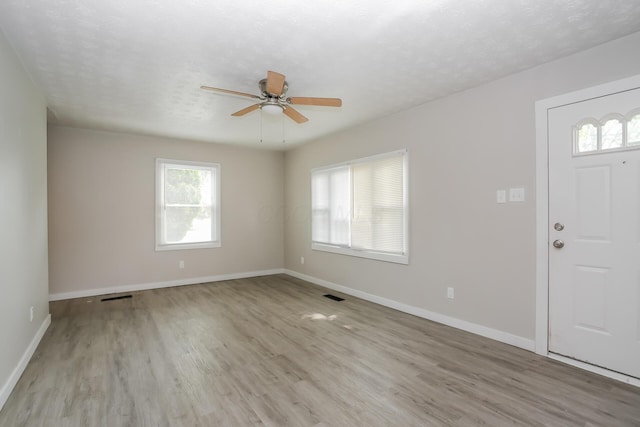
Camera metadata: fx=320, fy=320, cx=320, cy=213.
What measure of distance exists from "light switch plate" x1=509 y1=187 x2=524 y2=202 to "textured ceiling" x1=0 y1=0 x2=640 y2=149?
110cm

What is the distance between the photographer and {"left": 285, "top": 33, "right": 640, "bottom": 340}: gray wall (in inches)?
112

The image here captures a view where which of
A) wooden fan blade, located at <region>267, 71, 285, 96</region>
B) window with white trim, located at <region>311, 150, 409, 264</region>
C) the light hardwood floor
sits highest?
wooden fan blade, located at <region>267, 71, 285, 96</region>

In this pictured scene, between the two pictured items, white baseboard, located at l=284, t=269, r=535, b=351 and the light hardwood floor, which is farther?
white baseboard, located at l=284, t=269, r=535, b=351

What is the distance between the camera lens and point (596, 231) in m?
2.56

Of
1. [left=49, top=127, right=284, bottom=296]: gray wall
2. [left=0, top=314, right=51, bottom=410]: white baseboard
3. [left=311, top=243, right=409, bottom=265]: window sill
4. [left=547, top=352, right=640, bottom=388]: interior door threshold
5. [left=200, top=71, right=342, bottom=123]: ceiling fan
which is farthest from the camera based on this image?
[left=49, top=127, right=284, bottom=296]: gray wall

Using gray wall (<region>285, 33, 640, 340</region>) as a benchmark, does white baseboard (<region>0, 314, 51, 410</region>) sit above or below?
below

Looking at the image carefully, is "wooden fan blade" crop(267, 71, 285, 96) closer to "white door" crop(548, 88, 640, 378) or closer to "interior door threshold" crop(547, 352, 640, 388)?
"white door" crop(548, 88, 640, 378)

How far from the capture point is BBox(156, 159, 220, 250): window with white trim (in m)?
5.49

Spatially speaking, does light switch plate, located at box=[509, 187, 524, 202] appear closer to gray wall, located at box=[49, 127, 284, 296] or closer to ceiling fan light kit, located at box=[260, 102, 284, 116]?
ceiling fan light kit, located at box=[260, 102, 284, 116]

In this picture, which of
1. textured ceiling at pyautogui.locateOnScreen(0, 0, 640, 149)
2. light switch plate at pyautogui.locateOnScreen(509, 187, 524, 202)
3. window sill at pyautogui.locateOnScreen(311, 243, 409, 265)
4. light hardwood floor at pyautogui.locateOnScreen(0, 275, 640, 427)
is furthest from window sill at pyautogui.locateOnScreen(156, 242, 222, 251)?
light switch plate at pyautogui.locateOnScreen(509, 187, 524, 202)

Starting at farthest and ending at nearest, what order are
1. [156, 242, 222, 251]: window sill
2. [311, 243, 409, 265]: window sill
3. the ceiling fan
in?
1. [156, 242, 222, 251]: window sill
2. [311, 243, 409, 265]: window sill
3. the ceiling fan

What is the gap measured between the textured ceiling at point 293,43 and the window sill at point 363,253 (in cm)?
194

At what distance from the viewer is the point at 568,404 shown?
210cm

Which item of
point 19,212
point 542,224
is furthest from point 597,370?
point 19,212
